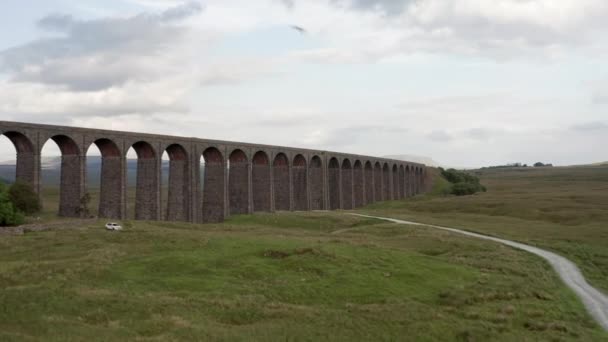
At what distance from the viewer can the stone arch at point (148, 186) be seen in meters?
61.6

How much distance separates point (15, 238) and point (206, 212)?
37.6 meters

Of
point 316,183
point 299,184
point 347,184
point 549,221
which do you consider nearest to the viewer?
point 549,221

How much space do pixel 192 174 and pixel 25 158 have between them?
22.3 metres

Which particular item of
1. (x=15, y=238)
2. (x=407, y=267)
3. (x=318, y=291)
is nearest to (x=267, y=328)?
(x=318, y=291)

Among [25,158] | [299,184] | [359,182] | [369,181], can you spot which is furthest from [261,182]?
[369,181]

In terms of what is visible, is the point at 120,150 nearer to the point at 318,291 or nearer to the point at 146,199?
the point at 146,199

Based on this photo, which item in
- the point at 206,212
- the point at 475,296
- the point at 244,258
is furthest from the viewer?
the point at 206,212

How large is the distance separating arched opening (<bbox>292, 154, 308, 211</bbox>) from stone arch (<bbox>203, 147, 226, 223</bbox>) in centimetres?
2376

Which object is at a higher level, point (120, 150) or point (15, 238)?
point (120, 150)

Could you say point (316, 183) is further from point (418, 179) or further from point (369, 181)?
point (418, 179)

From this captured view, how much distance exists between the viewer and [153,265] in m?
28.9

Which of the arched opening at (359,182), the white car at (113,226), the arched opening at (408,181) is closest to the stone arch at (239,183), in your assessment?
the white car at (113,226)

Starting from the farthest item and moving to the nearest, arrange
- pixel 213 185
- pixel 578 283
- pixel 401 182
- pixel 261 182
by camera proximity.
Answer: pixel 401 182 → pixel 261 182 → pixel 213 185 → pixel 578 283

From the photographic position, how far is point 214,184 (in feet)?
238
